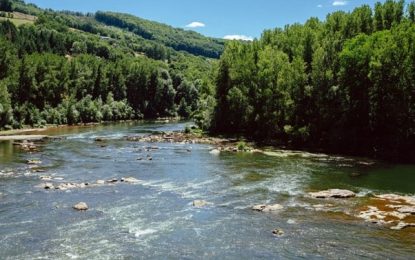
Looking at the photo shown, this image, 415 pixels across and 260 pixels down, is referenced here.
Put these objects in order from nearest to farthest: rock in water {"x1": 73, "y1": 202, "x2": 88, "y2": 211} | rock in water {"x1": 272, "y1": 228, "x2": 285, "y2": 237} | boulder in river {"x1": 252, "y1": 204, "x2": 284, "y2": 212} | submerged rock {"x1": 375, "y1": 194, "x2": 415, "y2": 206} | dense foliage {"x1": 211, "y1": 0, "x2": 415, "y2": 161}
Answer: rock in water {"x1": 272, "y1": 228, "x2": 285, "y2": 237} < rock in water {"x1": 73, "y1": 202, "x2": 88, "y2": 211} < boulder in river {"x1": 252, "y1": 204, "x2": 284, "y2": 212} < submerged rock {"x1": 375, "y1": 194, "x2": 415, "y2": 206} < dense foliage {"x1": 211, "y1": 0, "x2": 415, "y2": 161}

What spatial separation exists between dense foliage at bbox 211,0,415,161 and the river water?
10.8m

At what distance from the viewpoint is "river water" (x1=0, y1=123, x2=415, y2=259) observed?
2819 cm

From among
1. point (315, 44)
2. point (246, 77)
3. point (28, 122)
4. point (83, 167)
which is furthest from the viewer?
point (28, 122)

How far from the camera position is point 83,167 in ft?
184

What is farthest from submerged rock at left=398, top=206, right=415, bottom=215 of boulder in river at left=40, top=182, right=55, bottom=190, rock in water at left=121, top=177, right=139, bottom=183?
boulder in river at left=40, top=182, right=55, bottom=190

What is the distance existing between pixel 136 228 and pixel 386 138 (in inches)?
1906

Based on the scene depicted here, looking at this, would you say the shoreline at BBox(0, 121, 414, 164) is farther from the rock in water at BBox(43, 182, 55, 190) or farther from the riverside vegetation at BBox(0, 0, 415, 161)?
the rock in water at BBox(43, 182, 55, 190)

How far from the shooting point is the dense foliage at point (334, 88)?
67.8m

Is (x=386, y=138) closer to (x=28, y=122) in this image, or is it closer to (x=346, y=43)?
(x=346, y=43)

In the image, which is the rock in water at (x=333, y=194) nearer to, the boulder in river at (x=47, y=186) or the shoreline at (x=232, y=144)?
the shoreline at (x=232, y=144)

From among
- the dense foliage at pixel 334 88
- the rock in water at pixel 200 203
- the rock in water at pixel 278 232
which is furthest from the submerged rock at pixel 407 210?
the dense foliage at pixel 334 88

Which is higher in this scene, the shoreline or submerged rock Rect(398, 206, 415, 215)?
the shoreline

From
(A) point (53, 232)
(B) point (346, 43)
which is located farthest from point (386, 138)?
(A) point (53, 232)

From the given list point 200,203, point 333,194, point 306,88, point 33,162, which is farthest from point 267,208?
point 306,88
